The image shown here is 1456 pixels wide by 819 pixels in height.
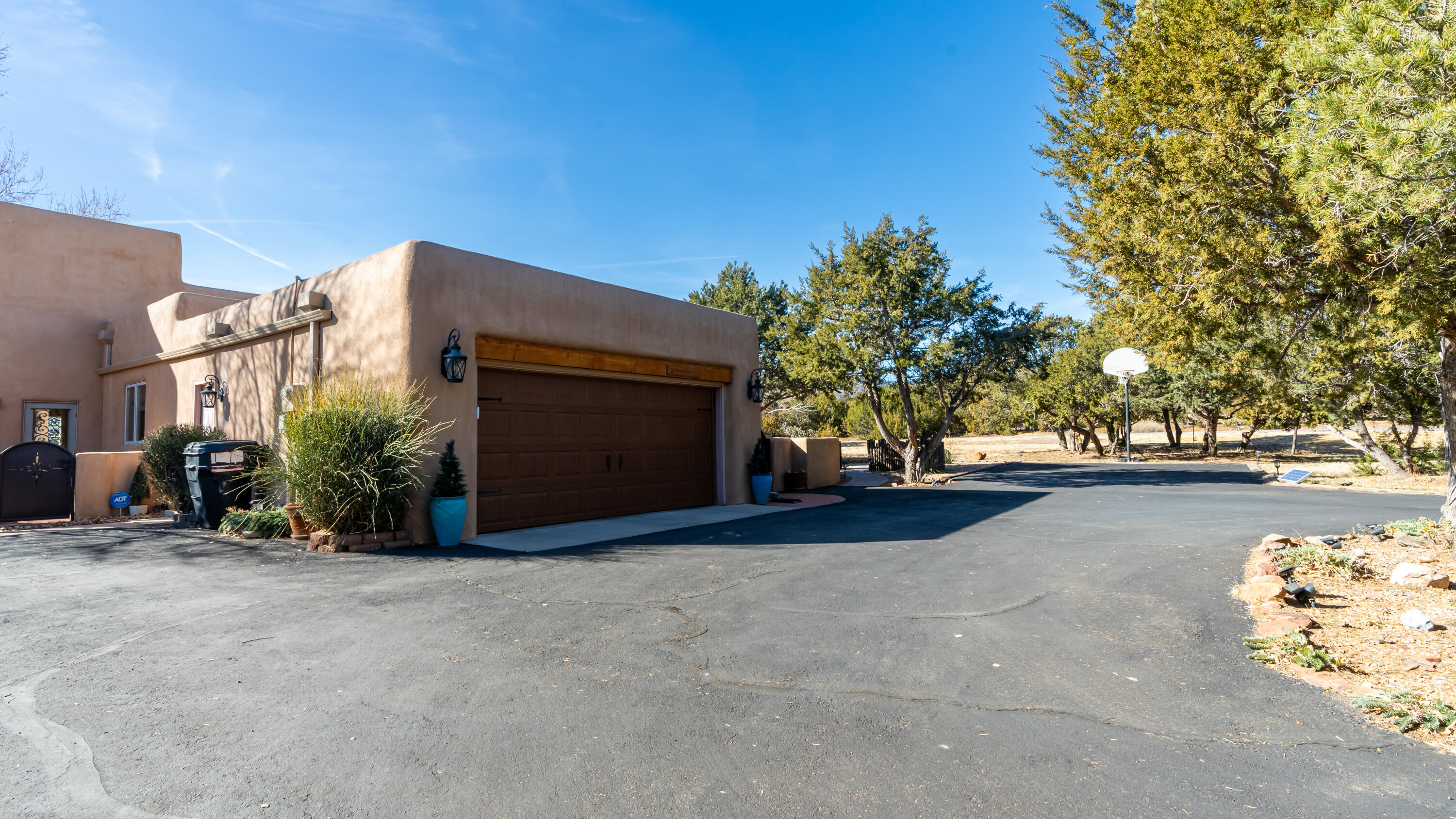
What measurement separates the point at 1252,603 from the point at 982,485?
11.4 meters

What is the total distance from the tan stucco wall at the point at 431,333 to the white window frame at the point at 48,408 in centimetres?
234

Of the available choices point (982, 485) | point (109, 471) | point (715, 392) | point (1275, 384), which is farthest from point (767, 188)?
point (109, 471)

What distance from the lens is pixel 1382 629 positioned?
4707 mm

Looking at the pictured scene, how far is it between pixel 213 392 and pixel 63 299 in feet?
23.9

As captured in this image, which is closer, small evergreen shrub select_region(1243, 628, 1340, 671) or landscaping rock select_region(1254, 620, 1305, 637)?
small evergreen shrub select_region(1243, 628, 1340, 671)

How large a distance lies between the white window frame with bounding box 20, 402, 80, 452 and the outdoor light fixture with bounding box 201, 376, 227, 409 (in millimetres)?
5323

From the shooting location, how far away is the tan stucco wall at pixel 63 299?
48.4ft

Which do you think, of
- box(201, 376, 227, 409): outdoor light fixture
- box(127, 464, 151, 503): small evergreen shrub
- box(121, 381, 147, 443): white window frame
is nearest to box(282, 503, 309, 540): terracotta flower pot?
box(201, 376, 227, 409): outdoor light fixture

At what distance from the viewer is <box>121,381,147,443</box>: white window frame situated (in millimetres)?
14500

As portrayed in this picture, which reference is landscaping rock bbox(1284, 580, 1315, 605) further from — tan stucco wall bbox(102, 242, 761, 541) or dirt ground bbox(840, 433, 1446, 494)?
dirt ground bbox(840, 433, 1446, 494)

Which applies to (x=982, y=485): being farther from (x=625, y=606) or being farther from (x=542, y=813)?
(x=542, y=813)

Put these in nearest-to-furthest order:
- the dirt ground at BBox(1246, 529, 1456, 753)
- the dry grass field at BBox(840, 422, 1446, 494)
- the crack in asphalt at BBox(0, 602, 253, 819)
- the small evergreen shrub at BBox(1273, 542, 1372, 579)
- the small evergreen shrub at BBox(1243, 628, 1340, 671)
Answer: the crack in asphalt at BBox(0, 602, 253, 819) → the dirt ground at BBox(1246, 529, 1456, 753) → the small evergreen shrub at BBox(1243, 628, 1340, 671) → the small evergreen shrub at BBox(1273, 542, 1372, 579) → the dry grass field at BBox(840, 422, 1446, 494)

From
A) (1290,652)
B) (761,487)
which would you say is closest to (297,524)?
(761,487)

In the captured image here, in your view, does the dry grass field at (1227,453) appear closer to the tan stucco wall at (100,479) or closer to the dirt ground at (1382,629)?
the dirt ground at (1382,629)
